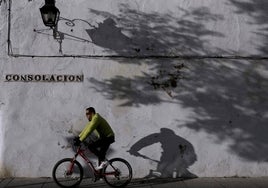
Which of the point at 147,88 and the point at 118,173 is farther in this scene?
the point at 147,88

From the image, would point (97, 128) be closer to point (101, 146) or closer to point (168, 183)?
point (101, 146)

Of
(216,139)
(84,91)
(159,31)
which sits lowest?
(216,139)

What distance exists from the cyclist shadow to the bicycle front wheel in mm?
1451

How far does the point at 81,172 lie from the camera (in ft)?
31.3

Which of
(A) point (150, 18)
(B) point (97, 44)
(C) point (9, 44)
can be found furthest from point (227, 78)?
(C) point (9, 44)

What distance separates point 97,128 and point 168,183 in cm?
201

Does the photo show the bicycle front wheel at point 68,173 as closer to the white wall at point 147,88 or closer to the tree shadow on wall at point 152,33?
the white wall at point 147,88

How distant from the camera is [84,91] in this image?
10523mm

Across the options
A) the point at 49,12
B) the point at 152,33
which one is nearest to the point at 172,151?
the point at 152,33

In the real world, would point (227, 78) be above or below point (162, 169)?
above

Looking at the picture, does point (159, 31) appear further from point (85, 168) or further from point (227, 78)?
point (85, 168)

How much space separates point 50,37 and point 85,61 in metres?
0.99

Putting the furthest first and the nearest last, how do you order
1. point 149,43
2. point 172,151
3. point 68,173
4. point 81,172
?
point 149,43, point 172,151, point 81,172, point 68,173

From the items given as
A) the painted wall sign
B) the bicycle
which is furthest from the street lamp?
the bicycle
